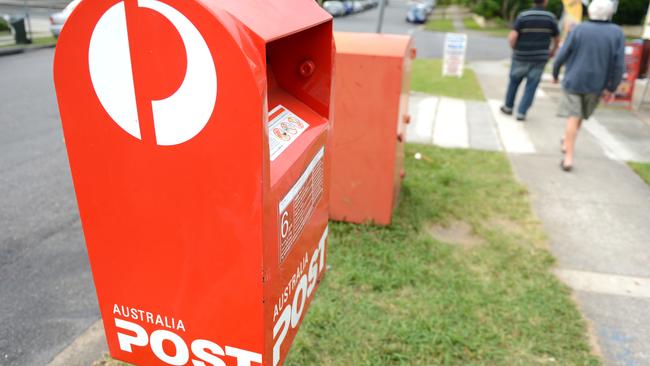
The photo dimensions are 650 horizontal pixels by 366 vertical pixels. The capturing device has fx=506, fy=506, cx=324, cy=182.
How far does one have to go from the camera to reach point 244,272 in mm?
1368

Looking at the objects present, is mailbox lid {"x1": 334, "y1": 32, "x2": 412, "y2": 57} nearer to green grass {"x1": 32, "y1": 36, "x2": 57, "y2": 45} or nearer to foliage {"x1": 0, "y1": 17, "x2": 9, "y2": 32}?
green grass {"x1": 32, "y1": 36, "x2": 57, "y2": 45}

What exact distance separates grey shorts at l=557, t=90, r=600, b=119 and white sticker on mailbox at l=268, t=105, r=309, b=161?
4287 millimetres

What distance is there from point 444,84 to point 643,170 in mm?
5385

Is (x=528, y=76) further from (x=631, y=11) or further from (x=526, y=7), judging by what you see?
(x=526, y=7)

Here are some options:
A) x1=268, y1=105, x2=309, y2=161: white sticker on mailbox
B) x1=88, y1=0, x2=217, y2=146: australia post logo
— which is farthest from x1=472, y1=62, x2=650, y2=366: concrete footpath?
x1=88, y1=0, x2=217, y2=146: australia post logo

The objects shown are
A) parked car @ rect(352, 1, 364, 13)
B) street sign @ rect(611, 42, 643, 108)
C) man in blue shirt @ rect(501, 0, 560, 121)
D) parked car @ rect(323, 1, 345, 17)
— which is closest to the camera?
man in blue shirt @ rect(501, 0, 560, 121)

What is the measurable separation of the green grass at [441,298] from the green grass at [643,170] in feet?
5.56

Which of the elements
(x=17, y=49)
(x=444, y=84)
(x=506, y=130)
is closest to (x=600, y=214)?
(x=506, y=130)

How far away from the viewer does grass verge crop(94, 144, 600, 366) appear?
2.66 metres

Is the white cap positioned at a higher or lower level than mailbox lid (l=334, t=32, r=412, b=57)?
higher

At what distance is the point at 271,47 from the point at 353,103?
1824mm

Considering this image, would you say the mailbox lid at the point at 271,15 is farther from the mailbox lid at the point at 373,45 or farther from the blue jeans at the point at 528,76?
the blue jeans at the point at 528,76

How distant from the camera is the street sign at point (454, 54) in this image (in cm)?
1086

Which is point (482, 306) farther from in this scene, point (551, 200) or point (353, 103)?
point (551, 200)
